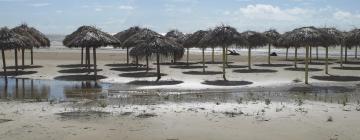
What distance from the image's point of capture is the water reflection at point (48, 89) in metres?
17.6

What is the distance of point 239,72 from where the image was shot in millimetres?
27281

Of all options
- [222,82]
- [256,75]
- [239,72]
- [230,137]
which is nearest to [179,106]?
[230,137]

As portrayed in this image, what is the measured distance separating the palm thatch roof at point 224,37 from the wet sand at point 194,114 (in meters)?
3.57

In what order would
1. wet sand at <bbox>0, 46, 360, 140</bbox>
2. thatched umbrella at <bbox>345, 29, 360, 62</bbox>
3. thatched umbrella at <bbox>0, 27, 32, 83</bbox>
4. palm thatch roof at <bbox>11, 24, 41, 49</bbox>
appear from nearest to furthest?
wet sand at <bbox>0, 46, 360, 140</bbox>
thatched umbrella at <bbox>0, 27, 32, 83</bbox>
palm thatch roof at <bbox>11, 24, 41, 49</bbox>
thatched umbrella at <bbox>345, 29, 360, 62</bbox>

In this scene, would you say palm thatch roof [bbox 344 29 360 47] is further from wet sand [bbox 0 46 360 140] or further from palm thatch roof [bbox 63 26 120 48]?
palm thatch roof [bbox 63 26 120 48]

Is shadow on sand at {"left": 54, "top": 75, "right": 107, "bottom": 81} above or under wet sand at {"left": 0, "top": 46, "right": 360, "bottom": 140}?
above

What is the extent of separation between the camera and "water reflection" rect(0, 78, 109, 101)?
17.6 m

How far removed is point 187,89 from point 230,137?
8949 mm

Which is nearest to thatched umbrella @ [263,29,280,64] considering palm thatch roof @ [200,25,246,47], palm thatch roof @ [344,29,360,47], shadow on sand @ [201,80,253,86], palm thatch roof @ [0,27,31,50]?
palm thatch roof @ [344,29,360,47]

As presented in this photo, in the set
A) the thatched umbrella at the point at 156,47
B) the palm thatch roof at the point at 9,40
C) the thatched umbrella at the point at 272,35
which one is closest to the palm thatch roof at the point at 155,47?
the thatched umbrella at the point at 156,47

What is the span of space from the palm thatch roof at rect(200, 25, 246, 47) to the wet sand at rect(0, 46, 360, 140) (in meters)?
3.57

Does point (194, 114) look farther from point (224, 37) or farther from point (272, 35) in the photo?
point (272, 35)

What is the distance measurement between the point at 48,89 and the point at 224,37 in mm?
8296

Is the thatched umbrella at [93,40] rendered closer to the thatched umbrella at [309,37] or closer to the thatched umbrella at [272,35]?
the thatched umbrella at [309,37]
